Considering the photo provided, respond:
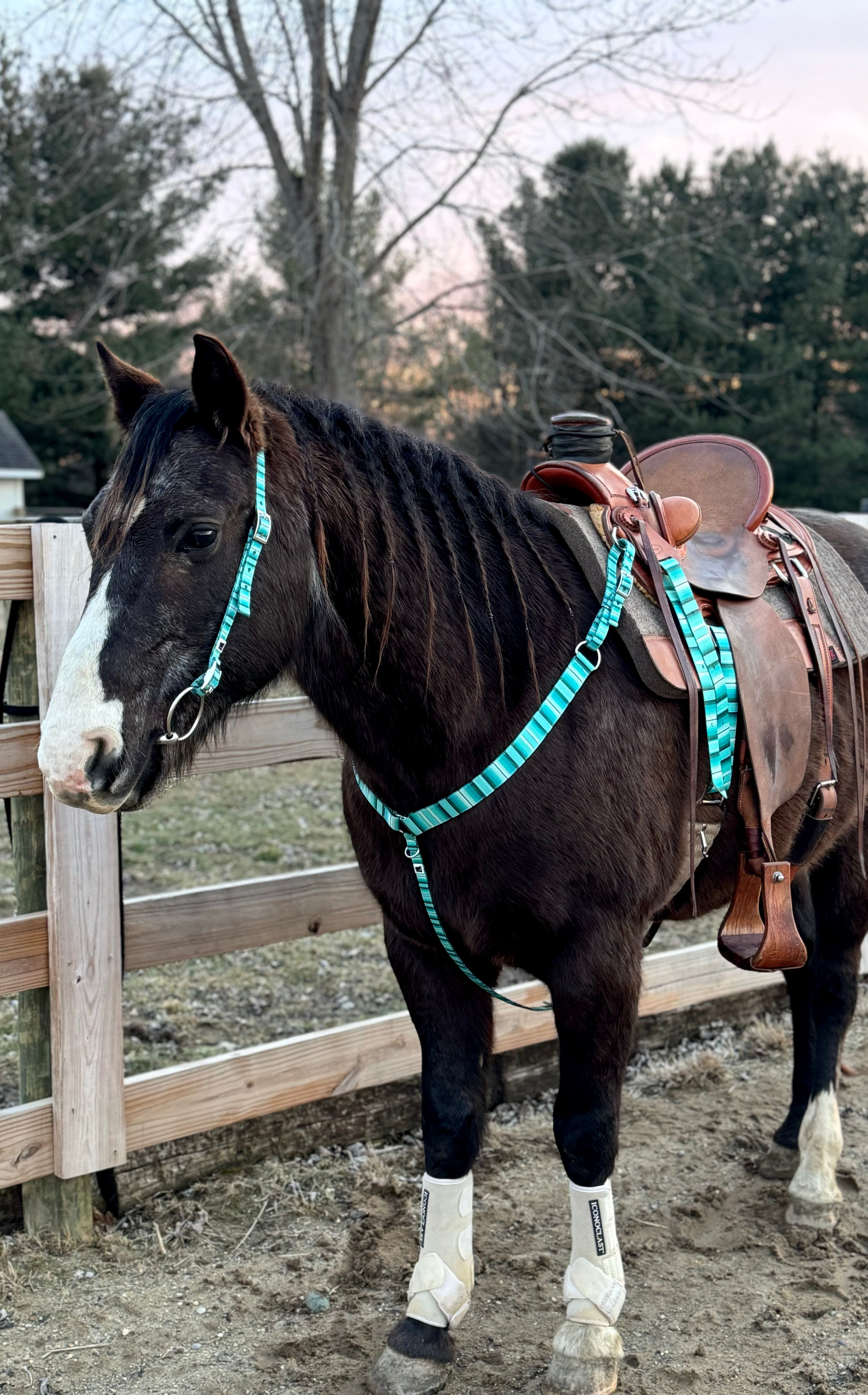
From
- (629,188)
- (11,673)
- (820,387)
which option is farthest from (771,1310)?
(820,387)

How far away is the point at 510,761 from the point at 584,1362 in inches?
52.5

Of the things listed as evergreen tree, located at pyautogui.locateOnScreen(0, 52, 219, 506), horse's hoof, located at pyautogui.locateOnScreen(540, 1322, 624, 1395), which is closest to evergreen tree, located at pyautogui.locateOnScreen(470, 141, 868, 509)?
evergreen tree, located at pyautogui.locateOnScreen(0, 52, 219, 506)

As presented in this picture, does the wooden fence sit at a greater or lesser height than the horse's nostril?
lesser

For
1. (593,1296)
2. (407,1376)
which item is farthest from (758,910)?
(407,1376)

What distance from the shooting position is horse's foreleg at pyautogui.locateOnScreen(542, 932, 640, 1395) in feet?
7.23

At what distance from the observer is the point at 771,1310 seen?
2.62 meters

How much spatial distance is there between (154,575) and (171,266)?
21456mm

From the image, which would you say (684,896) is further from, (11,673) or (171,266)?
(171,266)

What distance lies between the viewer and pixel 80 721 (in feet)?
5.67

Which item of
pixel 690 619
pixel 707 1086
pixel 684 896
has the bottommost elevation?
pixel 707 1086

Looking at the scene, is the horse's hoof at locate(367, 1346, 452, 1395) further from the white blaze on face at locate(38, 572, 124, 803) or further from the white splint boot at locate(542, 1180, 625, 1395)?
the white blaze on face at locate(38, 572, 124, 803)

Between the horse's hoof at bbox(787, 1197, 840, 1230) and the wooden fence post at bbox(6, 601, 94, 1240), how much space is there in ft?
6.51

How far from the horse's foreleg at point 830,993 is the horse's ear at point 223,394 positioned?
7.38ft

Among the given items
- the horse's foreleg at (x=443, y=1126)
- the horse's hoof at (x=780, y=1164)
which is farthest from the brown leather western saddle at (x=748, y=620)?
the horse's hoof at (x=780, y=1164)
